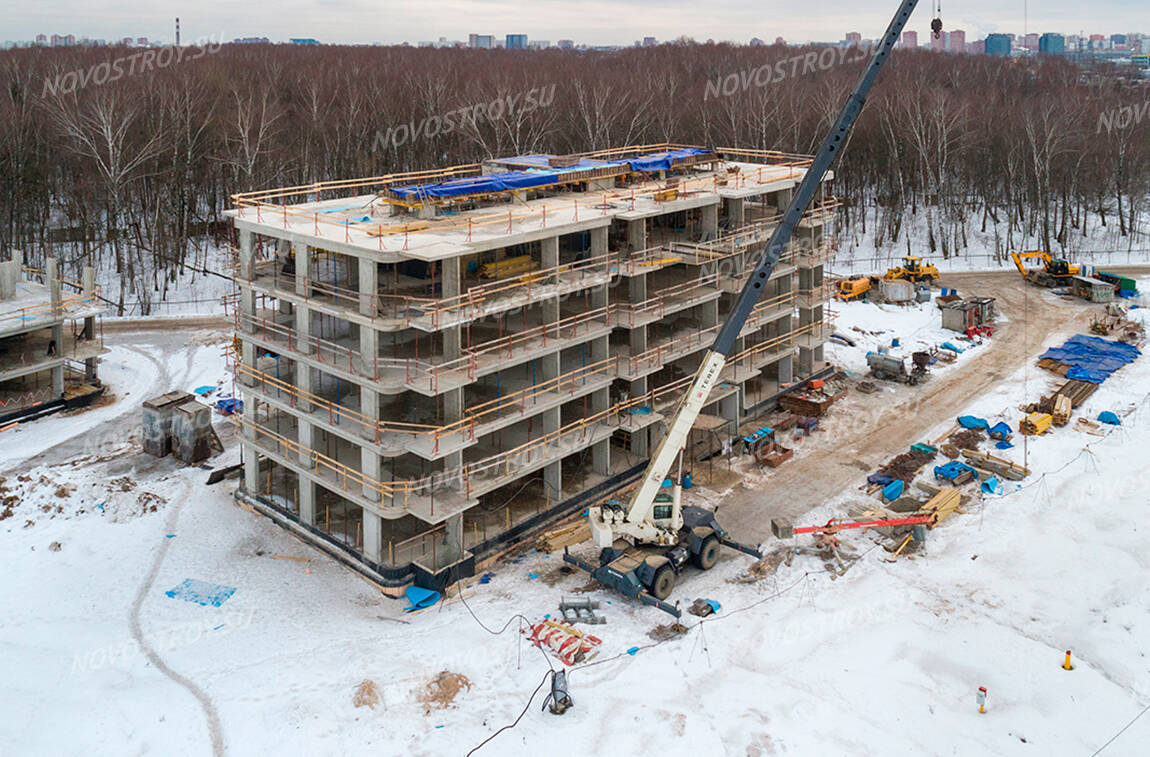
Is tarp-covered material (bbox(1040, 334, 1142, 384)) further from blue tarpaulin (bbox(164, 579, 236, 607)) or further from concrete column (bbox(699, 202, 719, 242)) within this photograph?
blue tarpaulin (bbox(164, 579, 236, 607))

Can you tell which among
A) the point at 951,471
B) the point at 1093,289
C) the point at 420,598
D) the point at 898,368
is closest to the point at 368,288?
the point at 420,598

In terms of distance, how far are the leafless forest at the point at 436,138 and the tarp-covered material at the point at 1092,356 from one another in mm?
23670

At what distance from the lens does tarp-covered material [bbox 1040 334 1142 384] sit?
44031 mm

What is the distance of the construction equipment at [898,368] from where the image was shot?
145 feet

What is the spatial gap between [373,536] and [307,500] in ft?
11.3

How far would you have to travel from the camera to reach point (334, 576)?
2827cm

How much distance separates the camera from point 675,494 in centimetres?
2752

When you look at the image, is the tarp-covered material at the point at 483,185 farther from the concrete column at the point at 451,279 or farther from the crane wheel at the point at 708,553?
the crane wheel at the point at 708,553

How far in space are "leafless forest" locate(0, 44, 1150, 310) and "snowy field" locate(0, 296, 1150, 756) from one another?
3498cm

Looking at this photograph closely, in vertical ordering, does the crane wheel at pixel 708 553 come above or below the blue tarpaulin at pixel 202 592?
above
